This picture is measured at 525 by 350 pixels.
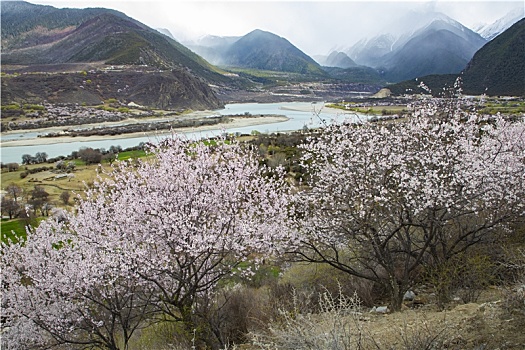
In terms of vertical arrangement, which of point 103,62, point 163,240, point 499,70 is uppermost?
point 103,62

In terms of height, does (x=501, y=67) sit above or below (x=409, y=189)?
above

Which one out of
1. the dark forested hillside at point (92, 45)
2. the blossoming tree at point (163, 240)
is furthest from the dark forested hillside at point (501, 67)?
the dark forested hillside at point (92, 45)

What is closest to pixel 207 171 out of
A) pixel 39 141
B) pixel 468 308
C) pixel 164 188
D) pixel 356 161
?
pixel 164 188

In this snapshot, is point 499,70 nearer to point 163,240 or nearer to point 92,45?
point 163,240

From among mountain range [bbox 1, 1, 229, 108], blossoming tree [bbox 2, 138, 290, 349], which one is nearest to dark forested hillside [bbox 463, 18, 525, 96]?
blossoming tree [bbox 2, 138, 290, 349]

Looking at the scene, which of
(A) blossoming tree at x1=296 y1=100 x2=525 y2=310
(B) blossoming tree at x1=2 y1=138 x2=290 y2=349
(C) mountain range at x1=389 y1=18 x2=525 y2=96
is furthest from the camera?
(C) mountain range at x1=389 y1=18 x2=525 y2=96

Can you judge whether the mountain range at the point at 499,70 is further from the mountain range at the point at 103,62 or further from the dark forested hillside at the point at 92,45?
the dark forested hillside at the point at 92,45

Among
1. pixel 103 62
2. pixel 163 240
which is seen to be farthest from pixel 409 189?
pixel 103 62

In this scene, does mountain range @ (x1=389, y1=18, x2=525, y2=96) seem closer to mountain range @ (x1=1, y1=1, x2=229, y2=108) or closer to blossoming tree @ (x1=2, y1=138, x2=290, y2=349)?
blossoming tree @ (x1=2, y1=138, x2=290, y2=349)

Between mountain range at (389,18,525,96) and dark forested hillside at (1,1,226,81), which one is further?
dark forested hillside at (1,1,226,81)

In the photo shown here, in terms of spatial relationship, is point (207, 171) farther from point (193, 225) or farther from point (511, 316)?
point (511, 316)

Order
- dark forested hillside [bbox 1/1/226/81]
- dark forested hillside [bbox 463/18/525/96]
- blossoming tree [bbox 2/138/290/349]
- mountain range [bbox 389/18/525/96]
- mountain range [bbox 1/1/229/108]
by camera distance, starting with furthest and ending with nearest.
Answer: dark forested hillside [bbox 1/1/226/81], mountain range [bbox 1/1/229/108], dark forested hillside [bbox 463/18/525/96], mountain range [bbox 389/18/525/96], blossoming tree [bbox 2/138/290/349]
